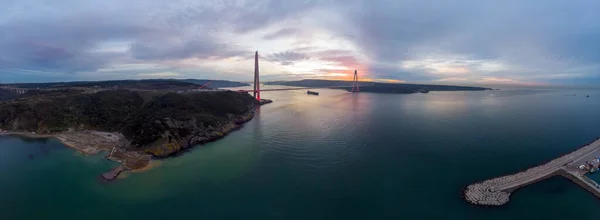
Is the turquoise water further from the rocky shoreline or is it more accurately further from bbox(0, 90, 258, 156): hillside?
bbox(0, 90, 258, 156): hillside

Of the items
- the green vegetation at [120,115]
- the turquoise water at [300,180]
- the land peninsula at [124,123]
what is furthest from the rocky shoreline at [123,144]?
the turquoise water at [300,180]

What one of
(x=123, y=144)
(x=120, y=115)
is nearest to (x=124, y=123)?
(x=120, y=115)

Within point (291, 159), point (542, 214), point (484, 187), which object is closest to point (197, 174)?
point (291, 159)

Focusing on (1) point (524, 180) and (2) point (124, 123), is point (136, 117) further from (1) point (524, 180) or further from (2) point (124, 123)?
(1) point (524, 180)

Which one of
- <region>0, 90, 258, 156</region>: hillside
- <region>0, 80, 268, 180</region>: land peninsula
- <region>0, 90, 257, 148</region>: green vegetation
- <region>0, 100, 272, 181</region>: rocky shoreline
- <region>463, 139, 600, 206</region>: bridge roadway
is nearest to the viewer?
<region>463, 139, 600, 206</region>: bridge roadway

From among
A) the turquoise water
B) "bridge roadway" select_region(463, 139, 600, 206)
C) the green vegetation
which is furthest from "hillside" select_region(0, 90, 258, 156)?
"bridge roadway" select_region(463, 139, 600, 206)

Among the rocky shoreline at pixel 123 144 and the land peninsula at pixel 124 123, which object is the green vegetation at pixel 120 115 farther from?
the rocky shoreline at pixel 123 144
